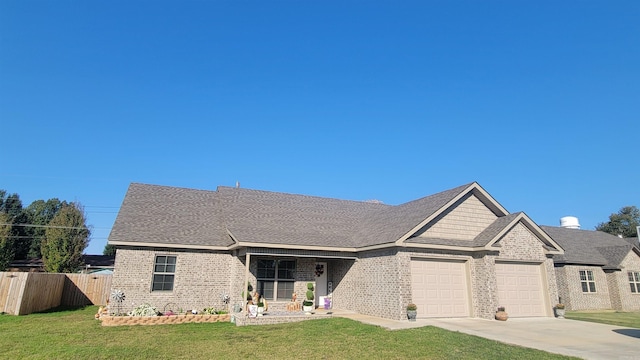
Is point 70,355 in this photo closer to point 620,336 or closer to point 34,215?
point 620,336

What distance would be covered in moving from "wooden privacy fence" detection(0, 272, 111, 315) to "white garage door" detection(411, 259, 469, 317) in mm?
16753

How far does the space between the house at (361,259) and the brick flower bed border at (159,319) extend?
4.30 feet

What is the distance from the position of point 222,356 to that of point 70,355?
356 cm

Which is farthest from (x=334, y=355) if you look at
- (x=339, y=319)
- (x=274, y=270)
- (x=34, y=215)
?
(x=34, y=215)

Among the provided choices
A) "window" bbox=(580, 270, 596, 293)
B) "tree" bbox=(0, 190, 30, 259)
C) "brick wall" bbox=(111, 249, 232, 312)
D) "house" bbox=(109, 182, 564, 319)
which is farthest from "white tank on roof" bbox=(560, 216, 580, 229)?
"tree" bbox=(0, 190, 30, 259)

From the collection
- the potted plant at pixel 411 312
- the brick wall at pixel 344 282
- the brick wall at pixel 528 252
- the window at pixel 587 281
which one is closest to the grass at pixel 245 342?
the potted plant at pixel 411 312

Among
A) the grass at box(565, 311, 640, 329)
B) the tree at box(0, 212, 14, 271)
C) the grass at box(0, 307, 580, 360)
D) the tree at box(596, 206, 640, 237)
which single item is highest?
the tree at box(596, 206, 640, 237)

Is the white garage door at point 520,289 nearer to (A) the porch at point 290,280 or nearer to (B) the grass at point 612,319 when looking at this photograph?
(B) the grass at point 612,319

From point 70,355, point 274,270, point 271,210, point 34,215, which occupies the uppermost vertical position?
point 34,215

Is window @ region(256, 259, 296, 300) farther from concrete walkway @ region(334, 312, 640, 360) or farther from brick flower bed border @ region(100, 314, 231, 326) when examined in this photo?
concrete walkway @ region(334, 312, 640, 360)

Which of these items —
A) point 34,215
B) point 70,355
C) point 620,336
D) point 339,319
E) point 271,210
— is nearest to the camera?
point 70,355

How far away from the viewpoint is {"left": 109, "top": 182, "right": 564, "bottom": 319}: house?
49.6 ft

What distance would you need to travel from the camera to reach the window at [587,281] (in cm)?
2275

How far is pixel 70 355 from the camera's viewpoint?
8727 millimetres
